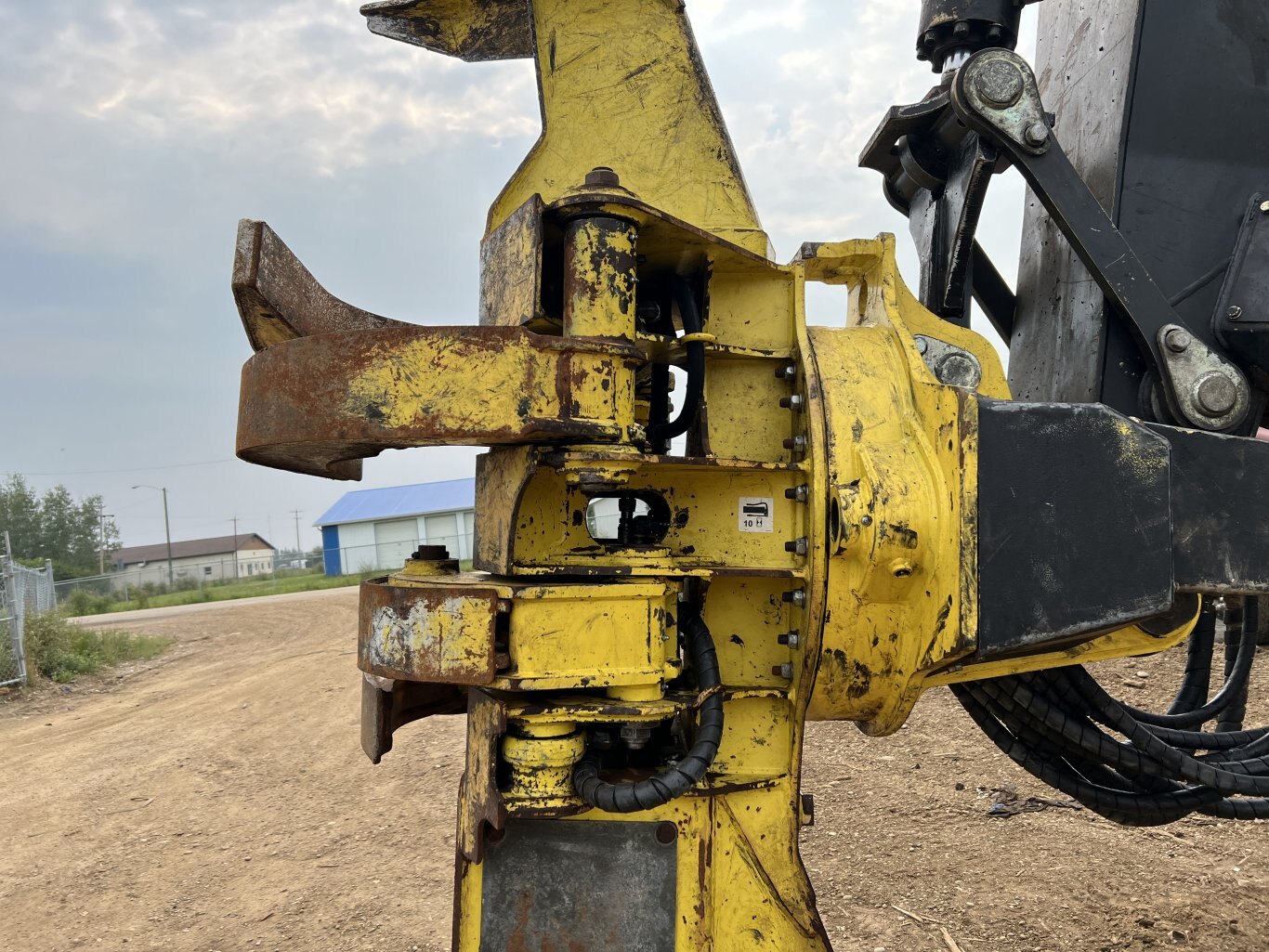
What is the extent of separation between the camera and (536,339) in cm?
163

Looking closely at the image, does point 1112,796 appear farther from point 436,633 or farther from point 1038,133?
point 436,633

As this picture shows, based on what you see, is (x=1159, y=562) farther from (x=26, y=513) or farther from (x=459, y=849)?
(x=26, y=513)

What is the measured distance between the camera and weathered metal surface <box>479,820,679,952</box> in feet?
5.93

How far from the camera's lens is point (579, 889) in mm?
1823

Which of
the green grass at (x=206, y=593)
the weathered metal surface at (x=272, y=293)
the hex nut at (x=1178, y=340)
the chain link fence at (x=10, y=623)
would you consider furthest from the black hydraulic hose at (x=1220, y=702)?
the green grass at (x=206, y=593)

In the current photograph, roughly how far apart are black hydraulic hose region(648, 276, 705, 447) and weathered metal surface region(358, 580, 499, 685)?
60 cm

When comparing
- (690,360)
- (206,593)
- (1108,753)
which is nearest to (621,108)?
(690,360)

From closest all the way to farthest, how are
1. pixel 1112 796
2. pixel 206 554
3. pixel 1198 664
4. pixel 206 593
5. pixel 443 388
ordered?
1. pixel 443 388
2. pixel 1112 796
3. pixel 1198 664
4. pixel 206 593
5. pixel 206 554

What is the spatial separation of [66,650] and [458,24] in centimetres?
1044

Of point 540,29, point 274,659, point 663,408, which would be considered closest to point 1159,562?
point 663,408

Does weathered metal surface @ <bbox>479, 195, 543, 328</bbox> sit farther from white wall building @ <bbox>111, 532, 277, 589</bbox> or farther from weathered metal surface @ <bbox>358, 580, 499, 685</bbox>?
white wall building @ <bbox>111, 532, 277, 589</bbox>

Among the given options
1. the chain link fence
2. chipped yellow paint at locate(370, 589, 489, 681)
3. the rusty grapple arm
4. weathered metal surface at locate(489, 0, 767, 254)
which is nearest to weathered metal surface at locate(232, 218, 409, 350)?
the rusty grapple arm

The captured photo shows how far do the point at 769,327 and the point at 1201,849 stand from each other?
3575mm

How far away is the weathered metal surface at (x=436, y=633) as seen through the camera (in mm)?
1651
